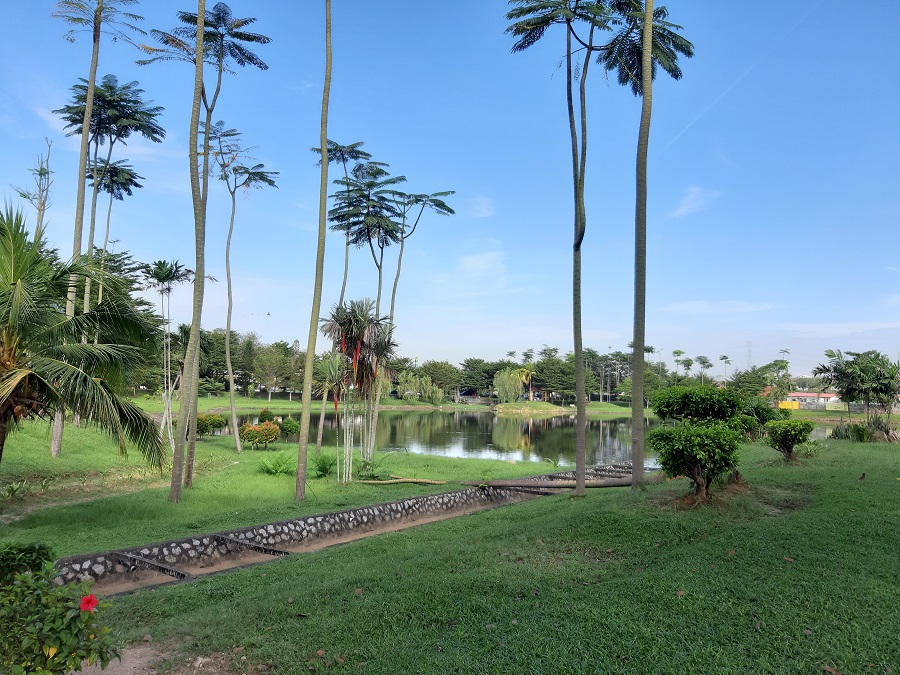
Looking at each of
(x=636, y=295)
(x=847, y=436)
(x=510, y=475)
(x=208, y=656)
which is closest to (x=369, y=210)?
(x=510, y=475)

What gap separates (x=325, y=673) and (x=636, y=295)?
7494 mm

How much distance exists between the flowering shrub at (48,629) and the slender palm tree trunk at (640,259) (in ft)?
25.6

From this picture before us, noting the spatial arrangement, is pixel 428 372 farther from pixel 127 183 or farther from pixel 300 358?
pixel 127 183

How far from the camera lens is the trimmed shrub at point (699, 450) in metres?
7.05

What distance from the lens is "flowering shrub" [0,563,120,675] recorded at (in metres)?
2.77

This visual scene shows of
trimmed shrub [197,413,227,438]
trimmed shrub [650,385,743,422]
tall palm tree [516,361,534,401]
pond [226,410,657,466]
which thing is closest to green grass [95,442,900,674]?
trimmed shrub [650,385,743,422]

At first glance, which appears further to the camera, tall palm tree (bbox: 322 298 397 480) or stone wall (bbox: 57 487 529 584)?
tall palm tree (bbox: 322 298 397 480)

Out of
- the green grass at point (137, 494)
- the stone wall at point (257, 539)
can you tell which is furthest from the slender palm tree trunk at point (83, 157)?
the stone wall at point (257, 539)

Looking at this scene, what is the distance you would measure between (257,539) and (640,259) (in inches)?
298

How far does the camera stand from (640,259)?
30.4 feet

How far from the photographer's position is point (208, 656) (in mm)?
4039

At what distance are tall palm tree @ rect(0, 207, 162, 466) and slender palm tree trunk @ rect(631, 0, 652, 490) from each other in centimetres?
738

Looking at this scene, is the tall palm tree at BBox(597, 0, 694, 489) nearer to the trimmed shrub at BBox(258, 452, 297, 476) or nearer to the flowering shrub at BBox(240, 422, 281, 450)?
the trimmed shrub at BBox(258, 452, 297, 476)

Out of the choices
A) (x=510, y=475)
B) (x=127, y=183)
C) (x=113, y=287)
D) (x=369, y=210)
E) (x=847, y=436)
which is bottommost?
(x=510, y=475)
